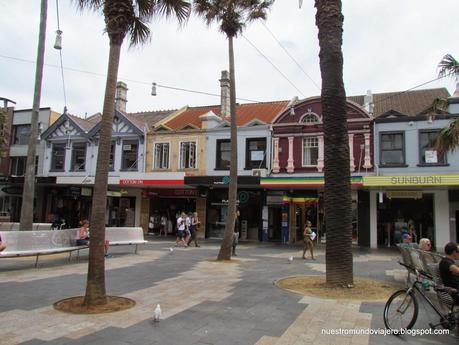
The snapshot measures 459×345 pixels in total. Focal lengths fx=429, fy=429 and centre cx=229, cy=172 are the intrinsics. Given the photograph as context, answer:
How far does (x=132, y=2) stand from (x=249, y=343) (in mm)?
6675

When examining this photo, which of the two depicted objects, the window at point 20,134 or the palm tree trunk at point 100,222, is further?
the window at point 20,134

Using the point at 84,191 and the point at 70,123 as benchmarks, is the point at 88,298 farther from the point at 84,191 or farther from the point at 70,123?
the point at 70,123

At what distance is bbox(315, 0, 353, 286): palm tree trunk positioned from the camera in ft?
31.7

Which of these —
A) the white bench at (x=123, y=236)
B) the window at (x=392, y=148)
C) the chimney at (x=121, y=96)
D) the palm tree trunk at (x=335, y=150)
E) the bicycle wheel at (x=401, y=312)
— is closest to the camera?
the bicycle wheel at (x=401, y=312)

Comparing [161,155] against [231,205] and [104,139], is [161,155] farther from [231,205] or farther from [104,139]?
[104,139]

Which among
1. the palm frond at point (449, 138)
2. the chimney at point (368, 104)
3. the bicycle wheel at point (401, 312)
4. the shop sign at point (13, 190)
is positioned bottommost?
the bicycle wheel at point (401, 312)

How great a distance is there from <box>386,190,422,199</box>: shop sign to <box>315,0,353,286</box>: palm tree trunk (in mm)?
13741

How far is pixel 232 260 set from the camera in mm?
Answer: 15500

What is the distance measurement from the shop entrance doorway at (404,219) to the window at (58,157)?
21.8m

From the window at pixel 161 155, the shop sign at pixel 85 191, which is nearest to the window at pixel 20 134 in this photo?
the shop sign at pixel 85 191

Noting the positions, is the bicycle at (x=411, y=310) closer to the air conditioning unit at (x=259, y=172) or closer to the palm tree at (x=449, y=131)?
the palm tree at (x=449, y=131)

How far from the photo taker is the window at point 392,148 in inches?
887

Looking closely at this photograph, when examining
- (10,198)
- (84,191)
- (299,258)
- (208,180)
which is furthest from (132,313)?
(10,198)

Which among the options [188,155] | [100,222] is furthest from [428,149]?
[100,222]
